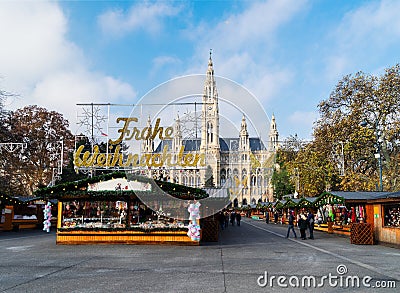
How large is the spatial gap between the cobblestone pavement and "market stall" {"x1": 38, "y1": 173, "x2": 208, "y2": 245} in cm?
249

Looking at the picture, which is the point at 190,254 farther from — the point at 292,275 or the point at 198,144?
the point at 198,144

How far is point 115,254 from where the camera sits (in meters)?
15.1

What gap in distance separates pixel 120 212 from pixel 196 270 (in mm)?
9087

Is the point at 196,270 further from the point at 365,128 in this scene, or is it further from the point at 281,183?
the point at 281,183

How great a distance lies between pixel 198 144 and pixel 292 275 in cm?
1456

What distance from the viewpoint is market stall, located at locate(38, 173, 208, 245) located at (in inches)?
744

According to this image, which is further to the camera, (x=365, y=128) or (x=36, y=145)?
(x=36, y=145)

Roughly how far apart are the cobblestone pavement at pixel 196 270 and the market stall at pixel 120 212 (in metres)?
2.49

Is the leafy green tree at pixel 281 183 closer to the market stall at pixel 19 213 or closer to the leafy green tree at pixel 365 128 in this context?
the leafy green tree at pixel 365 128

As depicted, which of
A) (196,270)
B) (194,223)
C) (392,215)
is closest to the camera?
(196,270)

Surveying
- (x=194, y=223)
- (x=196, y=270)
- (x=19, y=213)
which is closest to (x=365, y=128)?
(x=194, y=223)

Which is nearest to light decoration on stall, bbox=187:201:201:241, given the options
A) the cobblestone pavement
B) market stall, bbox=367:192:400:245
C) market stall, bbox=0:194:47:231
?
the cobblestone pavement

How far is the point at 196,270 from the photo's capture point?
11.3 meters

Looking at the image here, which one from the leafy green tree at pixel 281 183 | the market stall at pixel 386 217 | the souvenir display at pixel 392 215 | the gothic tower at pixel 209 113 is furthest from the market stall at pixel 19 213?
the leafy green tree at pixel 281 183
